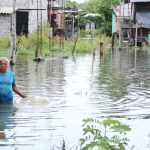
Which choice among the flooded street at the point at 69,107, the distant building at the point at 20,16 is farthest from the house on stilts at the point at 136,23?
the flooded street at the point at 69,107

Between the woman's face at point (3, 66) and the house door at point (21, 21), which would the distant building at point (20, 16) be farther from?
the woman's face at point (3, 66)

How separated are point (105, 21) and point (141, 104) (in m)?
53.0

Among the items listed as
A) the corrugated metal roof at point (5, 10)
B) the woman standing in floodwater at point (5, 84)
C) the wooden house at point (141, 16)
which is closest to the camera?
the woman standing in floodwater at point (5, 84)

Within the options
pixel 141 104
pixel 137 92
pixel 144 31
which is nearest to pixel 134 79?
pixel 137 92

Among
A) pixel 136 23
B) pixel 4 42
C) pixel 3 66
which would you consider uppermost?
pixel 136 23

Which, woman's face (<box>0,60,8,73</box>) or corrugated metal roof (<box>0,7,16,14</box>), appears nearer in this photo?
woman's face (<box>0,60,8,73</box>)

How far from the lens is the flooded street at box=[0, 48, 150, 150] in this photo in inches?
350

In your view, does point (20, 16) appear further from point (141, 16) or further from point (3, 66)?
point (3, 66)

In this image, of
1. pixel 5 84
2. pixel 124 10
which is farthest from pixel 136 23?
pixel 5 84

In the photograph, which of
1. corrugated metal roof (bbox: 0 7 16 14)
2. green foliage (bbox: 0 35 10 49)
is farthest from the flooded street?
corrugated metal roof (bbox: 0 7 16 14)

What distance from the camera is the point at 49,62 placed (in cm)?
2756

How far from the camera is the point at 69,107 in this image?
1262 centimetres

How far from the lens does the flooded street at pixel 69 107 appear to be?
29.1 ft

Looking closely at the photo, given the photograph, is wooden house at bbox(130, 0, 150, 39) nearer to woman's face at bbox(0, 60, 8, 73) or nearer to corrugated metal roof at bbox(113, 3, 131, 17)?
corrugated metal roof at bbox(113, 3, 131, 17)
